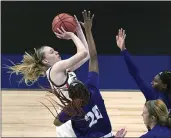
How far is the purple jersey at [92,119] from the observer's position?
90.0 inches

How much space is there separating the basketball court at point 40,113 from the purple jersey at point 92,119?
7.26ft

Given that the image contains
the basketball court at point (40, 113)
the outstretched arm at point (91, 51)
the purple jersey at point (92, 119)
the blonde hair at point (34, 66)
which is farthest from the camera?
the basketball court at point (40, 113)

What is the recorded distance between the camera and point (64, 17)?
322cm

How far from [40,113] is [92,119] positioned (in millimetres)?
Result: 3274

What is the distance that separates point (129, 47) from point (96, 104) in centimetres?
492

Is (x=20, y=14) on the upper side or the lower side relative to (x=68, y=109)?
lower

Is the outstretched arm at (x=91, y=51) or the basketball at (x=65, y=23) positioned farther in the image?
the basketball at (x=65, y=23)

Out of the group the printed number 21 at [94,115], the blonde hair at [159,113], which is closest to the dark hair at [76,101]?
the printed number 21 at [94,115]

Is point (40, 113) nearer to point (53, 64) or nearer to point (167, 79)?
point (53, 64)

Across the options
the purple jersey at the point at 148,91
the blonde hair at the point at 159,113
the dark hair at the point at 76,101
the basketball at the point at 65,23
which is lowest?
the purple jersey at the point at 148,91

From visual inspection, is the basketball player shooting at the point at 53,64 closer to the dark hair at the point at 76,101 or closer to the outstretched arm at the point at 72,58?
the outstretched arm at the point at 72,58

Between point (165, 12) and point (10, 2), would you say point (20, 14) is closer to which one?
point (10, 2)

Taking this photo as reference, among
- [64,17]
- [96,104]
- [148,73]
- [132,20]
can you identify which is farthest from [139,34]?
[96,104]

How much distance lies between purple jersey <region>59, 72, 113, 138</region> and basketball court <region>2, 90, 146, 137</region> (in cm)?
221
